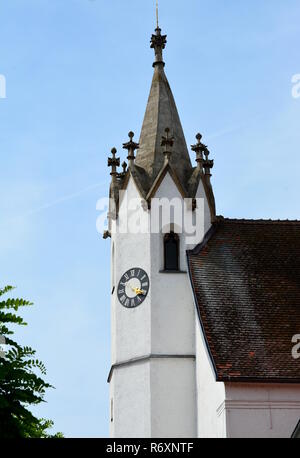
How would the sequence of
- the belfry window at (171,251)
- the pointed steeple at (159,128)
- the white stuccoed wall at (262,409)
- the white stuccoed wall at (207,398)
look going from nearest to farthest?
the white stuccoed wall at (262,409) < the white stuccoed wall at (207,398) < the belfry window at (171,251) < the pointed steeple at (159,128)

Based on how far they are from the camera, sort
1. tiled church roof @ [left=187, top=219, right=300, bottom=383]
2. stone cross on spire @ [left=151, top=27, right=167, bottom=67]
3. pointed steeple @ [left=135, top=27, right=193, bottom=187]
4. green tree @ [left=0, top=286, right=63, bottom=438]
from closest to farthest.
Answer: green tree @ [left=0, top=286, right=63, bottom=438], tiled church roof @ [left=187, top=219, right=300, bottom=383], pointed steeple @ [left=135, top=27, right=193, bottom=187], stone cross on spire @ [left=151, top=27, right=167, bottom=67]

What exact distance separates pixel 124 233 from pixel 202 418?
22.5 feet

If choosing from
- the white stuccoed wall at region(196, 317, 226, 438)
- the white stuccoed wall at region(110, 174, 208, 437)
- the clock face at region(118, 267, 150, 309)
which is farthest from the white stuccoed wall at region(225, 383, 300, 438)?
the clock face at region(118, 267, 150, 309)

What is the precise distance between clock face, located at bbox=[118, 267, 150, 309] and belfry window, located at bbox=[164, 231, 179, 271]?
85 cm

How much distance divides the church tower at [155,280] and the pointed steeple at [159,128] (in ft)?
0.15

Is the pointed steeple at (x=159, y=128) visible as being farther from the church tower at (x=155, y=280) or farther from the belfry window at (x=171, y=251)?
the belfry window at (x=171, y=251)

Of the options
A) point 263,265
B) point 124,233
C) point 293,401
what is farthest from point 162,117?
point 293,401

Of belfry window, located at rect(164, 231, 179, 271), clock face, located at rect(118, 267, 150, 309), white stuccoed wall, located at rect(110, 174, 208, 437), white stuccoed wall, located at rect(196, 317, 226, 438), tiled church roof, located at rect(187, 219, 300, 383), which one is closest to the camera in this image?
tiled church roof, located at rect(187, 219, 300, 383)

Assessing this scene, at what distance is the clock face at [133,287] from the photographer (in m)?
29.3

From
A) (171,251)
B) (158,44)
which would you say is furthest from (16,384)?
(158,44)

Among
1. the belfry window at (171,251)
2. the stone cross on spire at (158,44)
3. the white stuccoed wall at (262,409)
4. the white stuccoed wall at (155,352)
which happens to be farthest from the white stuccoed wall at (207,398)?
the stone cross on spire at (158,44)

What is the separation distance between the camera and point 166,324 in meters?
28.7

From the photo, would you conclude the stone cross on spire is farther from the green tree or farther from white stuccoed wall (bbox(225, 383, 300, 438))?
the green tree

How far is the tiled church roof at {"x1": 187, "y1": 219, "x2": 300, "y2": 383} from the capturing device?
24.6 m
